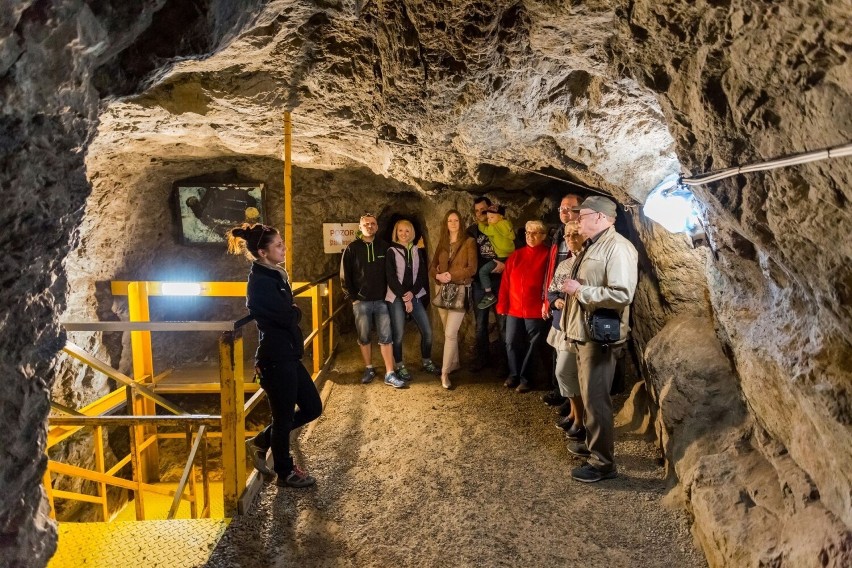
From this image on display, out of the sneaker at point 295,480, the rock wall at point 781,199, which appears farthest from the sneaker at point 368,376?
the rock wall at point 781,199

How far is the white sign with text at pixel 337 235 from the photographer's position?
24.9 ft

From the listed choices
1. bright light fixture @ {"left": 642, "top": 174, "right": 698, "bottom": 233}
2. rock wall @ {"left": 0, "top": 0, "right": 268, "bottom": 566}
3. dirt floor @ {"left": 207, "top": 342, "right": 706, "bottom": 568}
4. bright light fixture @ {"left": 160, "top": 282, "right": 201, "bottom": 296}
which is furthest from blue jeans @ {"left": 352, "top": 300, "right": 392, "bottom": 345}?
rock wall @ {"left": 0, "top": 0, "right": 268, "bottom": 566}

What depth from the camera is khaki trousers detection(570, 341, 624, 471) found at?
3537 mm

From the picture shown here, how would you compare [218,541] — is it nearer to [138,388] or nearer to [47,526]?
[47,526]

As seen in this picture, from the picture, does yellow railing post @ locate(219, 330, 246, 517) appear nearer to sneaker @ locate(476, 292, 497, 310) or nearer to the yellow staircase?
the yellow staircase

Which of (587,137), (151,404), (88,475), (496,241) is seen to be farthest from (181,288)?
(587,137)

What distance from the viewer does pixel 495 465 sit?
398 centimetres

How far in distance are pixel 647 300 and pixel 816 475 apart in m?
2.84

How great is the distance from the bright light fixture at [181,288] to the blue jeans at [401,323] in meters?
2.14

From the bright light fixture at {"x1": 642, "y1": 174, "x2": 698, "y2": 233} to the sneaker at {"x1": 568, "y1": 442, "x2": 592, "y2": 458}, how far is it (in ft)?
5.81

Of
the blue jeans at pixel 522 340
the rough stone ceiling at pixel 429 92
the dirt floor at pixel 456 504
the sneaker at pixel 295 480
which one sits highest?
the rough stone ceiling at pixel 429 92

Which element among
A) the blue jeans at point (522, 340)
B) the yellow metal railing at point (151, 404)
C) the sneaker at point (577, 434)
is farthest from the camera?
the blue jeans at point (522, 340)

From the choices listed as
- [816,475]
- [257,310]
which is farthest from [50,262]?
[816,475]

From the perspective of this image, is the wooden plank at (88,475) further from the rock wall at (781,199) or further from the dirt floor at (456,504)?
the rock wall at (781,199)
